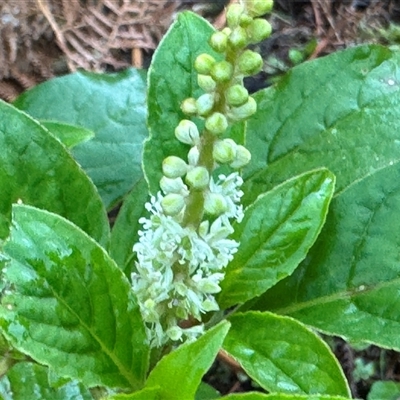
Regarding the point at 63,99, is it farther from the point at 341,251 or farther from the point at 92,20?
the point at 341,251

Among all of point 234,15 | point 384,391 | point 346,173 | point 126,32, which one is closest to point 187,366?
point 234,15

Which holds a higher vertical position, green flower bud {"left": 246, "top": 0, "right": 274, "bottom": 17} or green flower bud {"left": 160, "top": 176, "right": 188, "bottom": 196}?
green flower bud {"left": 246, "top": 0, "right": 274, "bottom": 17}

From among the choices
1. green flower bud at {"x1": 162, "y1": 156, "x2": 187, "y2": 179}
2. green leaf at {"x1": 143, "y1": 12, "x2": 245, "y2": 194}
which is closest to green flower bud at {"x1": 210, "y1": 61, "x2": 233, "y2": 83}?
green flower bud at {"x1": 162, "y1": 156, "x2": 187, "y2": 179}

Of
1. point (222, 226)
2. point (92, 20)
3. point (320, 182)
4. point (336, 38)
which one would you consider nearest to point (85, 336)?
point (222, 226)

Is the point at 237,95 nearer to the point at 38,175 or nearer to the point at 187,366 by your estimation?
the point at 187,366

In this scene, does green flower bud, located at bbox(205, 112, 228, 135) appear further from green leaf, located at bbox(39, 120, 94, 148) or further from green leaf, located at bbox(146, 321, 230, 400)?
green leaf, located at bbox(39, 120, 94, 148)

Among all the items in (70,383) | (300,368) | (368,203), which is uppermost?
(368,203)

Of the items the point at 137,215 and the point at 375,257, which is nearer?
the point at 375,257
